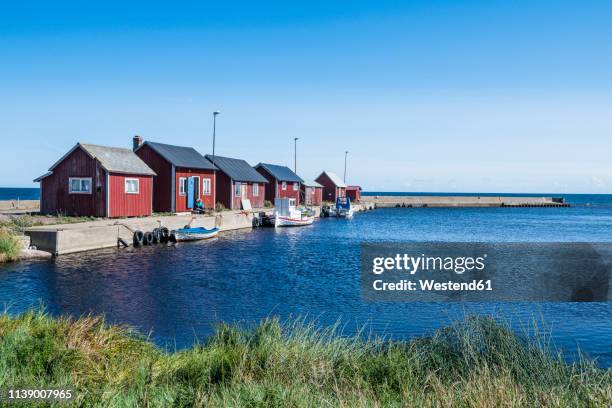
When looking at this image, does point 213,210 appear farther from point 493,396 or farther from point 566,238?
point 493,396

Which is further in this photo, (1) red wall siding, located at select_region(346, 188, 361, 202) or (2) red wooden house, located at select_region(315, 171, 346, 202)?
(1) red wall siding, located at select_region(346, 188, 361, 202)

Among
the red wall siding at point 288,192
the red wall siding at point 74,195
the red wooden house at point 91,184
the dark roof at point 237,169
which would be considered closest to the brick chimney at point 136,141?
the red wooden house at point 91,184

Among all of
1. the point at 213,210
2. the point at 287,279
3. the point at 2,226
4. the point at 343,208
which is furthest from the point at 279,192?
the point at 287,279

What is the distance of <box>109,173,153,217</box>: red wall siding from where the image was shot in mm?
36219

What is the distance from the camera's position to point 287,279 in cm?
2272

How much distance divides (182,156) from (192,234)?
11480mm

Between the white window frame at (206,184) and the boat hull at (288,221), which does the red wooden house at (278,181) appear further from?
the white window frame at (206,184)

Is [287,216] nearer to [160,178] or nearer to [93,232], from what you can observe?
[160,178]

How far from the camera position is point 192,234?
118 ft

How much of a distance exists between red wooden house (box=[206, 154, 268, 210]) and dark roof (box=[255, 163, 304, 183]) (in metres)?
3.79

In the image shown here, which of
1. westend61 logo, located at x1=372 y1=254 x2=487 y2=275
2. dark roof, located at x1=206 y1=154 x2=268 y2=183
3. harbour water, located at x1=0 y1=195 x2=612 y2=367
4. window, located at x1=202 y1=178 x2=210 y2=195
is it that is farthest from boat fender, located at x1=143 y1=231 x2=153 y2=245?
dark roof, located at x1=206 y1=154 x2=268 y2=183

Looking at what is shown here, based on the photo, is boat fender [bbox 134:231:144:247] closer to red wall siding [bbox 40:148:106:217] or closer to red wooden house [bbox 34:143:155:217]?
red wooden house [bbox 34:143:155:217]

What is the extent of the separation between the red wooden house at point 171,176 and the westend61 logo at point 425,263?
1858 centimetres

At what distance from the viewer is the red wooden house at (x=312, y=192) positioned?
247 ft
